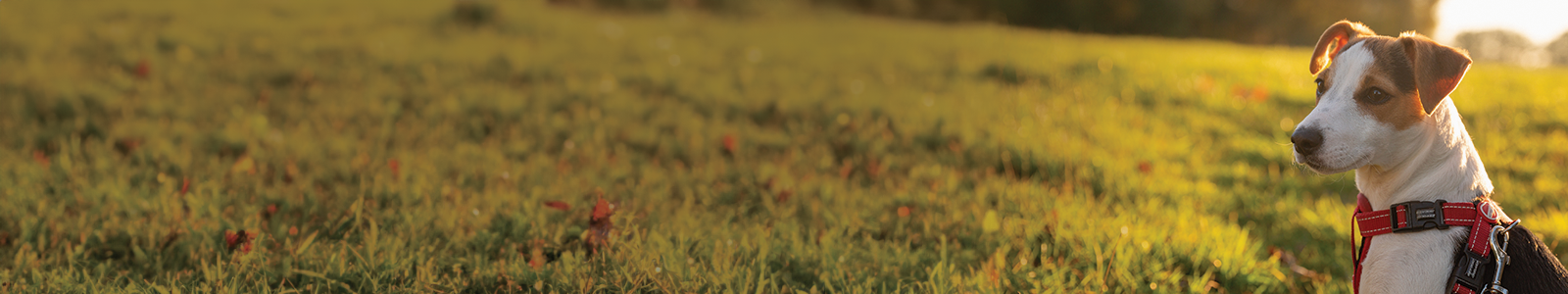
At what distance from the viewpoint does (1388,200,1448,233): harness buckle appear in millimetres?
1888

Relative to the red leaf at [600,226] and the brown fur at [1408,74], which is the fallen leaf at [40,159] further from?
the brown fur at [1408,74]

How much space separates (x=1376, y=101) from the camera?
74.8 inches

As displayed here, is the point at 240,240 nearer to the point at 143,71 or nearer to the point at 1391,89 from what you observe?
the point at 1391,89

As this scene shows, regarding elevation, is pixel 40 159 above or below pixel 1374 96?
below

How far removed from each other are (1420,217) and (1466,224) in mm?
109

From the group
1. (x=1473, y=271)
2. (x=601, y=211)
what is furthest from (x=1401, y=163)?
(x=601, y=211)

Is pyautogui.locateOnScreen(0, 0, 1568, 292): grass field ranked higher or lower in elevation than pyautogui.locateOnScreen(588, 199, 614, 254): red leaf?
lower

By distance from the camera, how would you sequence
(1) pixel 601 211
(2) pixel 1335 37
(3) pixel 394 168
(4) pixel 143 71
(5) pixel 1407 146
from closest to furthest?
(5) pixel 1407 146, (2) pixel 1335 37, (1) pixel 601 211, (3) pixel 394 168, (4) pixel 143 71

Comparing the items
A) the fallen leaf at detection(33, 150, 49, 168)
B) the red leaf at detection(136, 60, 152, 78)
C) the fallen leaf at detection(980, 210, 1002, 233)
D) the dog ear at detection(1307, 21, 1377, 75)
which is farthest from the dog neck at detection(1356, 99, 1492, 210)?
the red leaf at detection(136, 60, 152, 78)

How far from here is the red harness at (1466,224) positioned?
6.02ft

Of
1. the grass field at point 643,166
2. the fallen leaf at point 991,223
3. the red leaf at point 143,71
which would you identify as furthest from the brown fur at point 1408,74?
the red leaf at point 143,71

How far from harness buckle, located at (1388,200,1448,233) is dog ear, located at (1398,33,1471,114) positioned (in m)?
0.27

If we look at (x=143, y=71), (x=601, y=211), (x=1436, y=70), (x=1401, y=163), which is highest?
(x=1436, y=70)

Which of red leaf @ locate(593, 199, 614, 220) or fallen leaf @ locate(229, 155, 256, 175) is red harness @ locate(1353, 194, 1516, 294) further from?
fallen leaf @ locate(229, 155, 256, 175)
